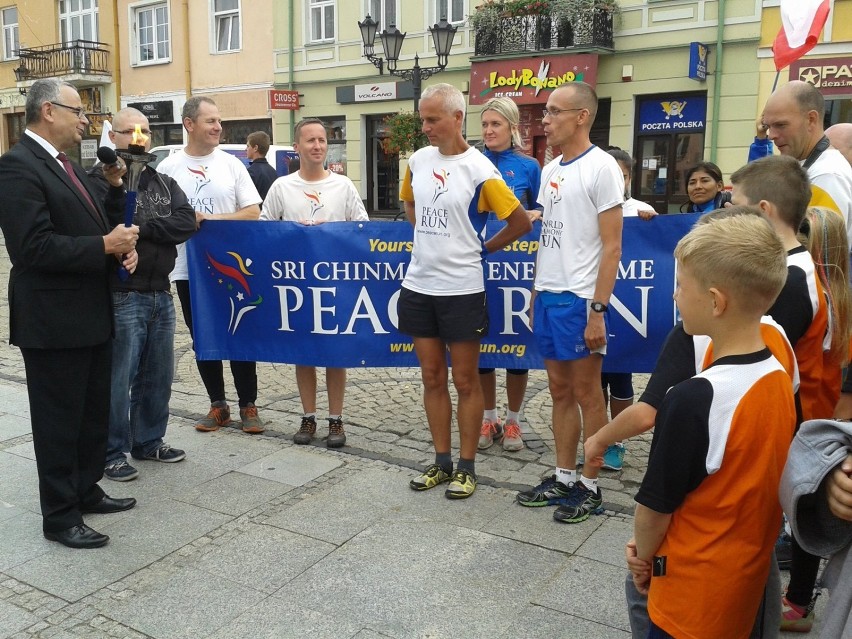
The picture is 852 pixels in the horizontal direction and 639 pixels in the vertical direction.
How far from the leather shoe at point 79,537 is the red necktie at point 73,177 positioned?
4.88 feet

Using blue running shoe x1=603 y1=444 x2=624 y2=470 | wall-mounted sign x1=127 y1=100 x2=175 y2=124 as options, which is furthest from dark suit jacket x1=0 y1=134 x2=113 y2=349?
wall-mounted sign x1=127 y1=100 x2=175 y2=124

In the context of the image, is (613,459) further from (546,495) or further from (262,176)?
(262,176)

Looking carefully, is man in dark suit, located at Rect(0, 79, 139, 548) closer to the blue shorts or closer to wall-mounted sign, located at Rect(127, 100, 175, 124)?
the blue shorts

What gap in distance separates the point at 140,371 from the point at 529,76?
626 inches

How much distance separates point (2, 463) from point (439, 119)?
3.24 m

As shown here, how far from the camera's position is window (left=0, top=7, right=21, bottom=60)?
30688 millimetres

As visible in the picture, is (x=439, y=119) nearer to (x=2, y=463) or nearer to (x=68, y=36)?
(x=2, y=463)

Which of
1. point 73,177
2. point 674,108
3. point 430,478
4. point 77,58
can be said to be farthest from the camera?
point 77,58

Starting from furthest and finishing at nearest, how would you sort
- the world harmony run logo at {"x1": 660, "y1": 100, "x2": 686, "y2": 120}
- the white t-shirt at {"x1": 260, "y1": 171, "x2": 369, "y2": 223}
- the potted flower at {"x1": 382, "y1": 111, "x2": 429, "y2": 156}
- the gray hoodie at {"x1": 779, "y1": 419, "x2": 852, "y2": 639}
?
the potted flower at {"x1": 382, "y1": 111, "x2": 429, "y2": 156}
the world harmony run logo at {"x1": 660, "y1": 100, "x2": 686, "y2": 120}
the white t-shirt at {"x1": 260, "y1": 171, "x2": 369, "y2": 223}
the gray hoodie at {"x1": 779, "y1": 419, "x2": 852, "y2": 639}

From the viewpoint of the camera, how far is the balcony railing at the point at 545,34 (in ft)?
57.2

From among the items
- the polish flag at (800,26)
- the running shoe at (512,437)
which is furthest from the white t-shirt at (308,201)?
the polish flag at (800,26)

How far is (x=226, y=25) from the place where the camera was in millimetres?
24344

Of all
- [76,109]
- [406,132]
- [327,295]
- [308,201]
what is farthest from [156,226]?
[406,132]

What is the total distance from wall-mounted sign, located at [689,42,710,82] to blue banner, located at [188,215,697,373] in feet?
42.5
